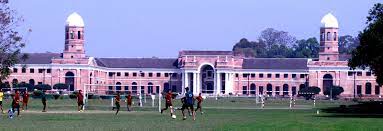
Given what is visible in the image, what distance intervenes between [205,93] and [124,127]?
12835cm

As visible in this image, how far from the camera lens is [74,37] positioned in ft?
532

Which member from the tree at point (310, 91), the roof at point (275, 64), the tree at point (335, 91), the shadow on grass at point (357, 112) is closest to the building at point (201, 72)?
the roof at point (275, 64)

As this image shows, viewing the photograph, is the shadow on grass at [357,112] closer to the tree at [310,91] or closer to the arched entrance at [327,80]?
the tree at [310,91]

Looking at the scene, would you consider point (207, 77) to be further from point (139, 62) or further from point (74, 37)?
point (74, 37)

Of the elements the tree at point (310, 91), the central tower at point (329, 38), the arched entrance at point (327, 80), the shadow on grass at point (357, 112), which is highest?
the central tower at point (329, 38)

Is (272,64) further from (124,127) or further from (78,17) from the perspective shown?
(124,127)

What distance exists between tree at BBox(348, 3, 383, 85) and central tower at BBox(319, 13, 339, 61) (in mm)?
94124

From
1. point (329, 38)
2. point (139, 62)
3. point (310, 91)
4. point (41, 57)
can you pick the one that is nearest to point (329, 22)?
point (329, 38)

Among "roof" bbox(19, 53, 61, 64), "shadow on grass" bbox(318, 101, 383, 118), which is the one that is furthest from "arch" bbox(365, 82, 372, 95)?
"shadow on grass" bbox(318, 101, 383, 118)

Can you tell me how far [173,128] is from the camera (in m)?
35.7

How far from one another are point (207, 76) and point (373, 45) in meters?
109

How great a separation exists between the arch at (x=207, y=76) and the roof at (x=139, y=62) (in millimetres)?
5471

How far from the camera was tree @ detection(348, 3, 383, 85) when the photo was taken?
6009 cm

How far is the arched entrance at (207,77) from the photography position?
552 feet
